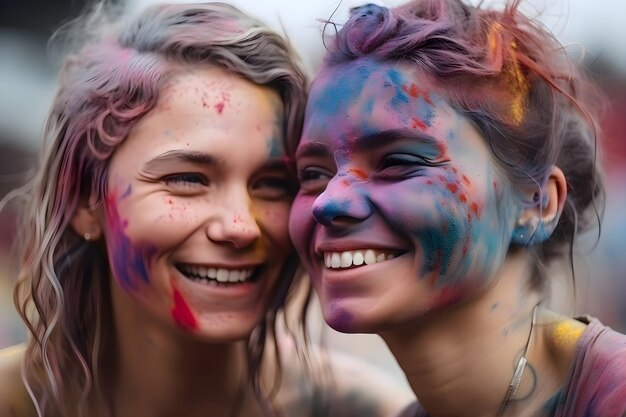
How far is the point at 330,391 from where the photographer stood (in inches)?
116

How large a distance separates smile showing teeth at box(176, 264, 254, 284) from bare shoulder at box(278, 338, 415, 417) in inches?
25.7

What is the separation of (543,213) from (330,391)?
1159 millimetres

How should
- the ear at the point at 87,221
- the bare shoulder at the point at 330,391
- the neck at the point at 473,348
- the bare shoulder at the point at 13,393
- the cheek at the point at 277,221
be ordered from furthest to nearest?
the bare shoulder at the point at 330,391 < the bare shoulder at the point at 13,393 < the ear at the point at 87,221 < the cheek at the point at 277,221 < the neck at the point at 473,348

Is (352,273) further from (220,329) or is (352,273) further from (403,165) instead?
(220,329)

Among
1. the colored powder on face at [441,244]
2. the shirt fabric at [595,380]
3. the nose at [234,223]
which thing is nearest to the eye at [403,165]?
the colored powder on face at [441,244]

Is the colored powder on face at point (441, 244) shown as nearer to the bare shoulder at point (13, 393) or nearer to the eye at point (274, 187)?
the eye at point (274, 187)

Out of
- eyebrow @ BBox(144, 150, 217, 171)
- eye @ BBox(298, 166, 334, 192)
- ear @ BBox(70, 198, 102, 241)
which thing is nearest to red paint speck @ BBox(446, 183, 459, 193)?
eye @ BBox(298, 166, 334, 192)

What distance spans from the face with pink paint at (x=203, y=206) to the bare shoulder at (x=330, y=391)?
0.55 meters

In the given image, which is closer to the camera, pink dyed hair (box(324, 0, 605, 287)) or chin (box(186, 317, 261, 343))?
pink dyed hair (box(324, 0, 605, 287))

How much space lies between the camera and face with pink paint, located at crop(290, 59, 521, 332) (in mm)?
2023

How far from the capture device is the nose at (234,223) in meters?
2.36

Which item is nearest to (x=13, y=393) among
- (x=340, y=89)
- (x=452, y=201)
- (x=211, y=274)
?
(x=211, y=274)

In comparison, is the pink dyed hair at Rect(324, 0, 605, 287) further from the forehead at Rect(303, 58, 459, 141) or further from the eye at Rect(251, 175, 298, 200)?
the eye at Rect(251, 175, 298, 200)

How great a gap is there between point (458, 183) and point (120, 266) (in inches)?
42.6
